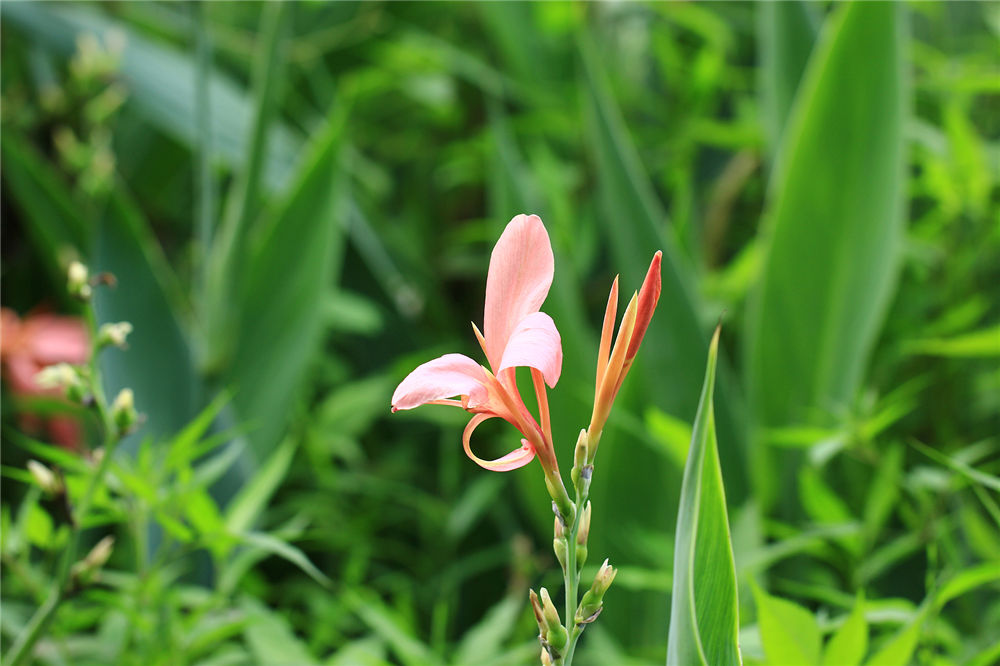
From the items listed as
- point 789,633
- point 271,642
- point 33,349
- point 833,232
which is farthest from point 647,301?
point 33,349

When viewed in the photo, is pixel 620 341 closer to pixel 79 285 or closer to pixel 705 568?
pixel 705 568

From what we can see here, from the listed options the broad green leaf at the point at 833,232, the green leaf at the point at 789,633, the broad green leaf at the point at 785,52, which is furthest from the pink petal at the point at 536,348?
the broad green leaf at the point at 785,52

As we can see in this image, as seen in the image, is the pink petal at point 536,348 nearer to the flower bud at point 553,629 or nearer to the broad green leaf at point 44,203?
the flower bud at point 553,629

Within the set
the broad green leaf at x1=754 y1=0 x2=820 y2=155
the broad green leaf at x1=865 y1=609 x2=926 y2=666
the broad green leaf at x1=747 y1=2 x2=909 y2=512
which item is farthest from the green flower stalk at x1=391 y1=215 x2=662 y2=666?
the broad green leaf at x1=754 y1=0 x2=820 y2=155

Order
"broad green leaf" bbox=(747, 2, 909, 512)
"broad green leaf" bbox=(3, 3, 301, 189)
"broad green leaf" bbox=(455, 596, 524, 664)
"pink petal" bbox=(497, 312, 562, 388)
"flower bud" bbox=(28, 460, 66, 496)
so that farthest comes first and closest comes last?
"broad green leaf" bbox=(3, 3, 301, 189), "broad green leaf" bbox=(747, 2, 909, 512), "broad green leaf" bbox=(455, 596, 524, 664), "flower bud" bbox=(28, 460, 66, 496), "pink petal" bbox=(497, 312, 562, 388)

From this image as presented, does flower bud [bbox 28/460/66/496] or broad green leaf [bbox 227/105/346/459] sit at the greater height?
flower bud [bbox 28/460/66/496]

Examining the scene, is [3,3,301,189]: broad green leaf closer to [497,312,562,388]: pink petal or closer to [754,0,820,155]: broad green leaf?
[754,0,820,155]: broad green leaf

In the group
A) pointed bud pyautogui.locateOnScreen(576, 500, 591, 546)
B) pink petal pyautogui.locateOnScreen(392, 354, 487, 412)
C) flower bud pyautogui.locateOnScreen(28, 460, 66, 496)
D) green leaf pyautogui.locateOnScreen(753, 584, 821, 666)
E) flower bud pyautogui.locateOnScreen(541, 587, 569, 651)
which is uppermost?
pink petal pyautogui.locateOnScreen(392, 354, 487, 412)

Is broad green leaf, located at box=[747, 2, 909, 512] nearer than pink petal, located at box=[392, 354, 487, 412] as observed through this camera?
No
